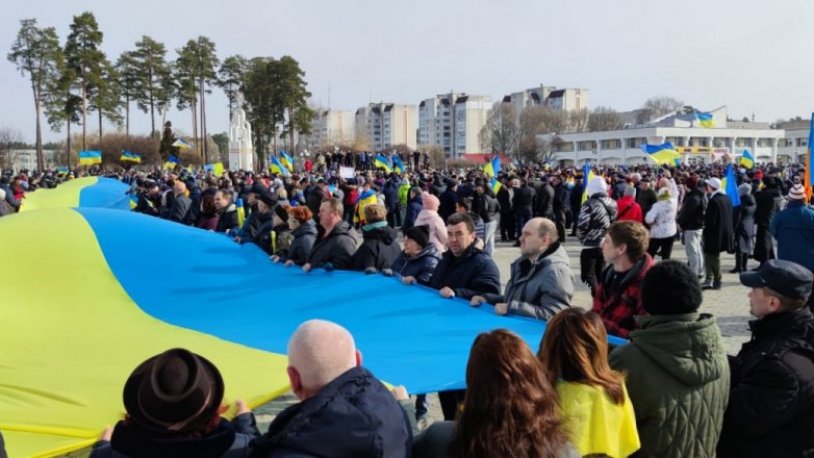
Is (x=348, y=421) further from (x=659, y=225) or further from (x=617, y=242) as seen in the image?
(x=659, y=225)

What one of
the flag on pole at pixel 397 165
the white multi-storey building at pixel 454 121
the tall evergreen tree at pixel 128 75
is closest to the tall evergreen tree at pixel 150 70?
the tall evergreen tree at pixel 128 75

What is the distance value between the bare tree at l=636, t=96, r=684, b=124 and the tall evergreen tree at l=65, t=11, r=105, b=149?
105 meters

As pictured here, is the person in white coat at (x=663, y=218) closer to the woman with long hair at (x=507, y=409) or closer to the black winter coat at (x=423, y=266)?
the black winter coat at (x=423, y=266)

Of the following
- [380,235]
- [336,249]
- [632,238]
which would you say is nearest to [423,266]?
[380,235]

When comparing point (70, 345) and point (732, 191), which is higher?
point (732, 191)

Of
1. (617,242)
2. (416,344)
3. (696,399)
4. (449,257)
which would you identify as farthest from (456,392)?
(696,399)

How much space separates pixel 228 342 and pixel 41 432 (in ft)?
5.77

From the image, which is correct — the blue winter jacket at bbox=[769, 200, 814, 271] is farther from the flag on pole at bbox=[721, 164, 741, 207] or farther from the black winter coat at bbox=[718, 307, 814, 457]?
the black winter coat at bbox=[718, 307, 814, 457]

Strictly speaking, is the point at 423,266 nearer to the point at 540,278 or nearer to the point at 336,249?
the point at 336,249

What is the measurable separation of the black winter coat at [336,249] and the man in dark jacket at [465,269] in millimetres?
1502

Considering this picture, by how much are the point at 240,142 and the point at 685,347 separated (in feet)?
172

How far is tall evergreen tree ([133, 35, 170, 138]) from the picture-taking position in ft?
178

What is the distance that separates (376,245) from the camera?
631 cm

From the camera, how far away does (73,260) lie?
6.13 metres
